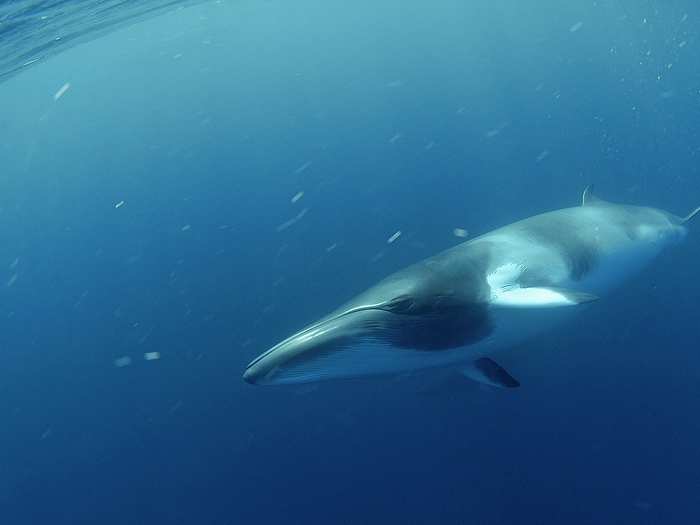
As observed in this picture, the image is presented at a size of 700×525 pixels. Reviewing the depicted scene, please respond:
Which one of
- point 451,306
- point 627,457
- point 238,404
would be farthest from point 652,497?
point 238,404

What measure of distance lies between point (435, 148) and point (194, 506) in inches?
585

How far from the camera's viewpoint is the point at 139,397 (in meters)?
11.4

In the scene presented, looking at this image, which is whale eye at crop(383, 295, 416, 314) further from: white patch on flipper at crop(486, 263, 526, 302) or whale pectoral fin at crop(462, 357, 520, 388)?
whale pectoral fin at crop(462, 357, 520, 388)

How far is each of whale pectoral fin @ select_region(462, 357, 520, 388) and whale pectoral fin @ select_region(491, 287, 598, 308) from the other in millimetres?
820

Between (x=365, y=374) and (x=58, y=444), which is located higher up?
(x=365, y=374)

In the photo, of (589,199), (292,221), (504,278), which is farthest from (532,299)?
(292,221)

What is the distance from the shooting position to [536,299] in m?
5.88

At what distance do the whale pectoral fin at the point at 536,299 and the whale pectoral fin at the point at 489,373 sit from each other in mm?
820

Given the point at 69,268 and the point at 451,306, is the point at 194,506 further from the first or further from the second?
the point at 69,268

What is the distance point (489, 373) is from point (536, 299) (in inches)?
39.5

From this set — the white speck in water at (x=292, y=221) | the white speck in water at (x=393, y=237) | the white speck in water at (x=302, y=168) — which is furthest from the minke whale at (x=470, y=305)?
the white speck in water at (x=302, y=168)

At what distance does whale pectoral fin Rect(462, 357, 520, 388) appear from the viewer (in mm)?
6195

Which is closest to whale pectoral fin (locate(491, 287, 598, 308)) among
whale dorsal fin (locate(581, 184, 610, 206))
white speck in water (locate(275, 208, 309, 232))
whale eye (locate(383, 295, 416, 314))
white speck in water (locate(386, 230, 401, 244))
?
whale eye (locate(383, 295, 416, 314))

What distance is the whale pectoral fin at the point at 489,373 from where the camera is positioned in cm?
619
